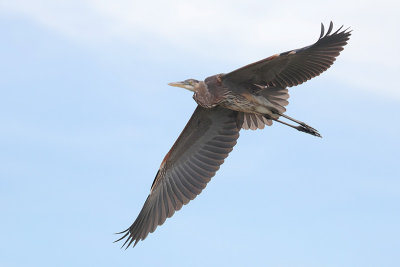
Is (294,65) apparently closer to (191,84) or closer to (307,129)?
(307,129)

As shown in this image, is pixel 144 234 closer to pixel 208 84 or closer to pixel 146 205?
pixel 146 205

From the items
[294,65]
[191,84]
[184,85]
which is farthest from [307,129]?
[184,85]

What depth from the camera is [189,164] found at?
13789 mm

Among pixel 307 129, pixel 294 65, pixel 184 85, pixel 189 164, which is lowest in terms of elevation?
pixel 189 164

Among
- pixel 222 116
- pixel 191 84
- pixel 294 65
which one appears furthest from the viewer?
pixel 222 116

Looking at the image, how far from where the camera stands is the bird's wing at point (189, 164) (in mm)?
13406

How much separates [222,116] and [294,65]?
202 cm

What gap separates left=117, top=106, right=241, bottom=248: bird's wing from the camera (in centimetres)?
1341

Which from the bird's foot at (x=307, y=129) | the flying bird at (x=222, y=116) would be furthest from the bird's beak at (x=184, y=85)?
the bird's foot at (x=307, y=129)

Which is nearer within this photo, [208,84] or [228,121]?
[208,84]

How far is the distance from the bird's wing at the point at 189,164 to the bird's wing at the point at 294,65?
48.3 inches

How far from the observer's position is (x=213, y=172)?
13500 millimetres

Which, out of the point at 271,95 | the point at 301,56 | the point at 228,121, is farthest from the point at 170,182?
the point at 301,56

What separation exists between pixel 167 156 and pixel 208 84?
1.95 m
